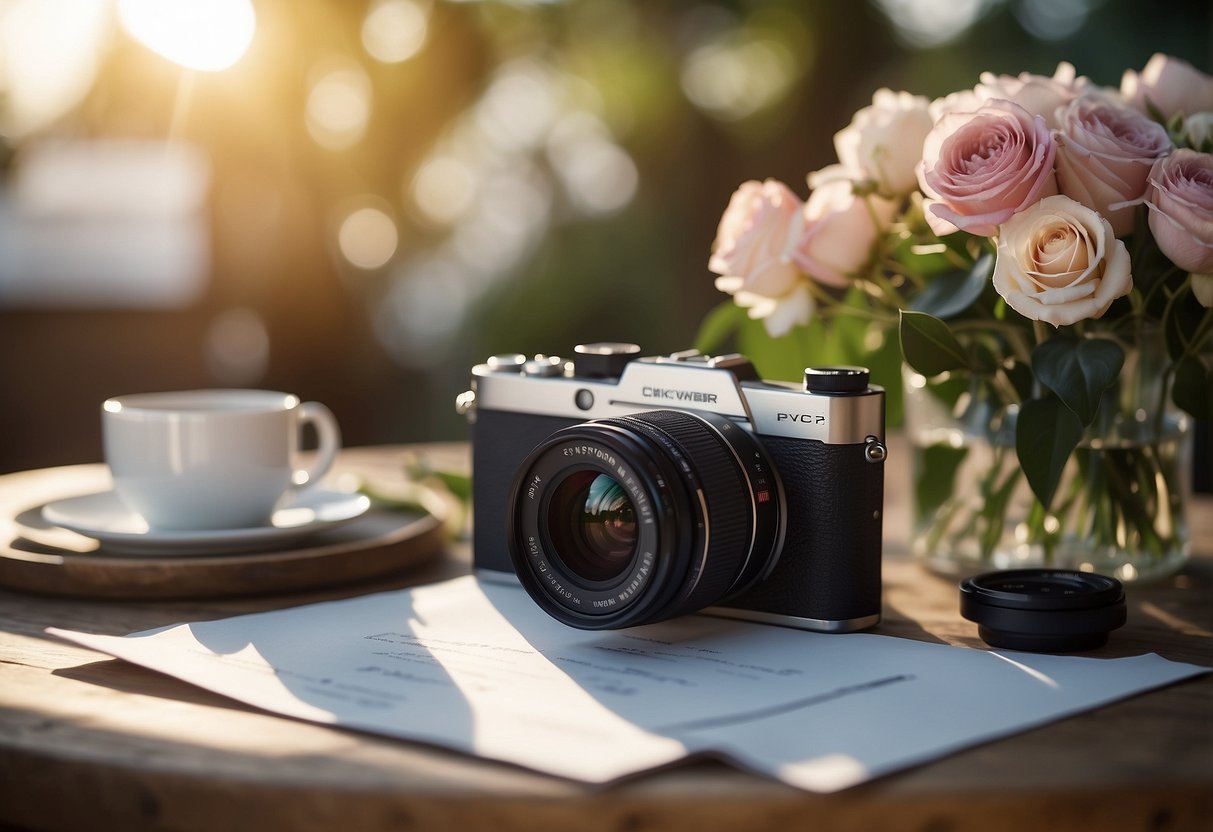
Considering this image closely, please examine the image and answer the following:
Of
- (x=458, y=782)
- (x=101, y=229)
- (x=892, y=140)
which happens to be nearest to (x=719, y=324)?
(x=892, y=140)

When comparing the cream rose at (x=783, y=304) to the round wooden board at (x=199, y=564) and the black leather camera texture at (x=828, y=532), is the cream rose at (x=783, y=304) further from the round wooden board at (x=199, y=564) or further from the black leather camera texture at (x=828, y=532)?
the round wooden board at (x=199, y=564)

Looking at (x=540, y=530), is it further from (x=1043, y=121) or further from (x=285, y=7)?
(x=285, y=7)

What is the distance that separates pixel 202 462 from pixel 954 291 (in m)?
0.56

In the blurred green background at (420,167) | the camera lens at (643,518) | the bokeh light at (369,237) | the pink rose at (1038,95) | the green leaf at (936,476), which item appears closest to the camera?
the camera lens at (643,518)

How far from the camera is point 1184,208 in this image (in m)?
0.76

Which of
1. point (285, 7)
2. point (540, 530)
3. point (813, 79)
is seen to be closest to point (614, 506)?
point (540, 530)

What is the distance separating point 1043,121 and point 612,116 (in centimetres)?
286

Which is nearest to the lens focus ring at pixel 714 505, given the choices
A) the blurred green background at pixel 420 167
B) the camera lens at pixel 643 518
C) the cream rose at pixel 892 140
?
the camera lens at pixel 643 518

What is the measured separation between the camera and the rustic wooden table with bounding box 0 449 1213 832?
1.72ft

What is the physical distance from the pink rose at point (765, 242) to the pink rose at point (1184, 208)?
235 mm

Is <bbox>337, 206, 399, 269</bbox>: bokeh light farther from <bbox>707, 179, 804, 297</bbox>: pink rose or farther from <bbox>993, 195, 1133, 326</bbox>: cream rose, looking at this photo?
<bbox>993, 195, 1133, 326</bbox>: cream rose

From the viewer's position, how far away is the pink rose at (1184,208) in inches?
30.1

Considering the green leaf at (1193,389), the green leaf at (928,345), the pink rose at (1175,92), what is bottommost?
the green leaf at (1193,389)

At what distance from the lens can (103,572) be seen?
34.6 inches
